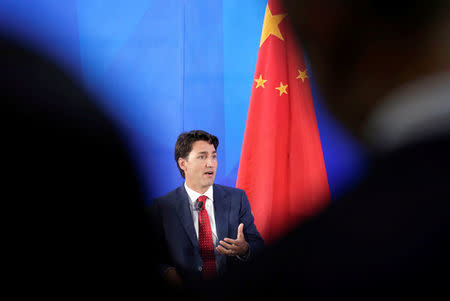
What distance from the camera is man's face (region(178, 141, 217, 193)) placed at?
106 centimetres

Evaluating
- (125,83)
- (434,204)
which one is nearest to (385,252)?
(434,204)

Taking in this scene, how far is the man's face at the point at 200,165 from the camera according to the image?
3.48ft

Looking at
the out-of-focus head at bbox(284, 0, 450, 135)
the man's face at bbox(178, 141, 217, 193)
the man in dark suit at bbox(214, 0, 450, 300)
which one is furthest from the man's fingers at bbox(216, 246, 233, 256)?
the out-of-focus head at bbox(284, 0, 450, 135)

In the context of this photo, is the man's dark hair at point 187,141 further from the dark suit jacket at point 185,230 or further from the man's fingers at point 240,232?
the man's fingers at point 240,232

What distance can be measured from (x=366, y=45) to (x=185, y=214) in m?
0.97

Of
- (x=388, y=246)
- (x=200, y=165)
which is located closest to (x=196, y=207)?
(x=200, y=165)

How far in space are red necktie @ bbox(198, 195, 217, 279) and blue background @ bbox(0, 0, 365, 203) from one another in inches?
6.7

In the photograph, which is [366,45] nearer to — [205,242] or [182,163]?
[182,163]

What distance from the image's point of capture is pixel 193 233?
1063 mm

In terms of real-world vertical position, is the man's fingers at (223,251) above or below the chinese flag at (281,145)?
below

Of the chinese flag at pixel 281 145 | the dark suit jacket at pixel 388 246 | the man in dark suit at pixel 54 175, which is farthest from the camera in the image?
the chinese flag at pixel 281 145

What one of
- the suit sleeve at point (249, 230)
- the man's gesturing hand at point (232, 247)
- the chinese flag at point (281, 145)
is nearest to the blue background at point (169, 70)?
the chinese flag at point (281, 145)

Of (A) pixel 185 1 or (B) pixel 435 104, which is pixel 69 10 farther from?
(B) pixel 435 104

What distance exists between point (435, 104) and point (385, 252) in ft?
1.76
